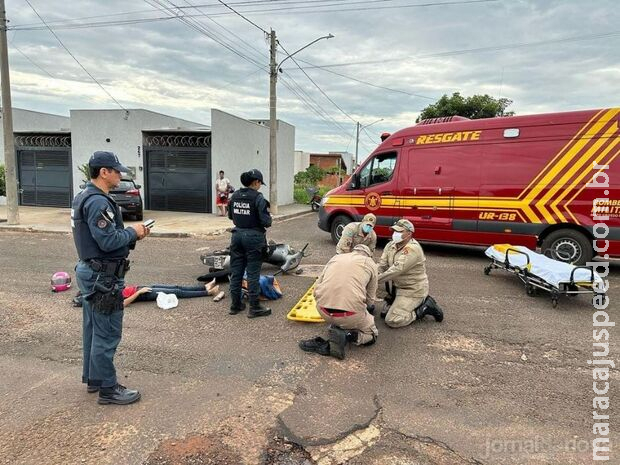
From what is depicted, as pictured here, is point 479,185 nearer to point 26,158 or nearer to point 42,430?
point 42,430

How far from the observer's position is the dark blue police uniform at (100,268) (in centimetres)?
303

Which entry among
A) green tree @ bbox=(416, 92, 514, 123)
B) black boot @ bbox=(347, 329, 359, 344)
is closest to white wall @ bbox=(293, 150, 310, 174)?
green tree @ bbox=(416, 92, 514, 123)

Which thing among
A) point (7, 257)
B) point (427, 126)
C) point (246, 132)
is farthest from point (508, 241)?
point (246, 132)

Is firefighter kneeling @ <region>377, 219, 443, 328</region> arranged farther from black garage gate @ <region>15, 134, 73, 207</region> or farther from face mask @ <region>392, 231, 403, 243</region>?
black garage gate @ <region>15, 134, 73, 207</region>

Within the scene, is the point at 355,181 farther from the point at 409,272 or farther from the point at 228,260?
the point at 409,272

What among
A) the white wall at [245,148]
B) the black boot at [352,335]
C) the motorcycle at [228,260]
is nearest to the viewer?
the black boot at [352,335]

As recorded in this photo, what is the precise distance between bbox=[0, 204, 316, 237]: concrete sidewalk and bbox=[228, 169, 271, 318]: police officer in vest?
714 cm

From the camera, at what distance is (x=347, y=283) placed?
13.1ft

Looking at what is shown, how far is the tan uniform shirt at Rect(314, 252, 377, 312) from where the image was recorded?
3984mm

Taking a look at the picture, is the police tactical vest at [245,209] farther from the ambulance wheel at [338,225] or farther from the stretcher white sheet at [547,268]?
the ambulance wheel at [338,225]

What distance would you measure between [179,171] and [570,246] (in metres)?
14.0

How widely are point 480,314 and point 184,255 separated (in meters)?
6.19

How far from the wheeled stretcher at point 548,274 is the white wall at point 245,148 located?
12012mm

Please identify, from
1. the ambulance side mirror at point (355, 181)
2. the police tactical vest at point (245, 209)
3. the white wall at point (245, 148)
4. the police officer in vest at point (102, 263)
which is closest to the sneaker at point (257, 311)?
the police tactical vest at point (245, 209)
